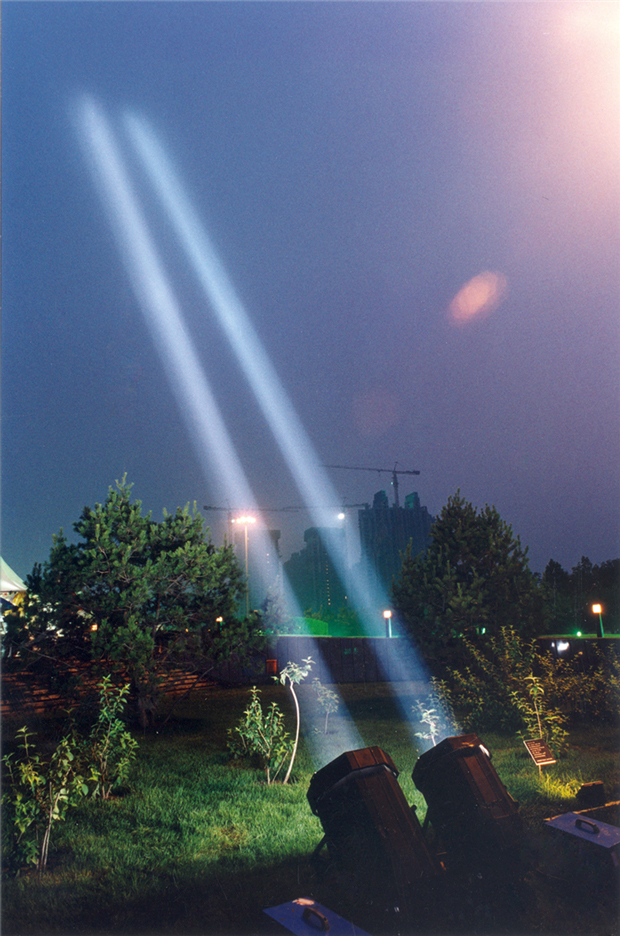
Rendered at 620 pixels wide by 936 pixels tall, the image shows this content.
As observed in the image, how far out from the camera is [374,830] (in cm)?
399

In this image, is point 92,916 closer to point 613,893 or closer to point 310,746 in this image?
point 613,893

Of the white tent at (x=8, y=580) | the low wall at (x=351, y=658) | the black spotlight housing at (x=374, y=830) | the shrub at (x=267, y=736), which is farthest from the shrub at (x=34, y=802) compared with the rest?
the white tent at (x=8, y=580)

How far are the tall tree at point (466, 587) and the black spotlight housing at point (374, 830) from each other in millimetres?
10319

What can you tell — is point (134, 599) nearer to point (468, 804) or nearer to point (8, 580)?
point (468, 804)

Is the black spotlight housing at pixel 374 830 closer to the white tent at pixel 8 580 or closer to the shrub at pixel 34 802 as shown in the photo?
the shrub at pixel 34 802

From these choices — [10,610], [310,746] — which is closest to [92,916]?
[310,746]

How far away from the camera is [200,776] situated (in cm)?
790

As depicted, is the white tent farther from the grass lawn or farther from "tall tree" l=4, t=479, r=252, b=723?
the grass lawn

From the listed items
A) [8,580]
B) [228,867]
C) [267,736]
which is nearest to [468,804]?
[228,867]

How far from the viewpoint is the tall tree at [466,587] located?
1442cm

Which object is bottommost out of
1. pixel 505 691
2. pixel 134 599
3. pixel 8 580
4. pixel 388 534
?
pixel 505 691

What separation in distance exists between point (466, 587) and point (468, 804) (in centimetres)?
1088

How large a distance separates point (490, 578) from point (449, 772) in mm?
10939

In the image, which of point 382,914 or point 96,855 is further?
point 96,855
